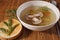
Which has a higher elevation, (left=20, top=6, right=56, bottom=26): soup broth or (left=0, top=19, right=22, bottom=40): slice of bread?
(left=20, top=6, right=56, bottom=26): soup broth

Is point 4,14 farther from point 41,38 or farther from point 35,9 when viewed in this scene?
point 41,38

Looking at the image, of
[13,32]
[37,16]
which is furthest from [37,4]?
[13,32]

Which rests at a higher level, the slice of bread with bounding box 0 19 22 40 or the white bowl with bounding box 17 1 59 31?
the white bowl with bounding box 17 1 59 31

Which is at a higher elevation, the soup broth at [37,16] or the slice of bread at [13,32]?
the soup broth at [37,16]

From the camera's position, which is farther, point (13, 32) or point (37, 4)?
point (37, 4)

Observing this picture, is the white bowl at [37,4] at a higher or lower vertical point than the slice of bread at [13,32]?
higher

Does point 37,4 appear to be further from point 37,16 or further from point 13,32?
point 13,32

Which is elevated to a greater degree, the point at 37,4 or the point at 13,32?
the point at 37,4

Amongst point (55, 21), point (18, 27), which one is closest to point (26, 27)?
point (18, 27)
